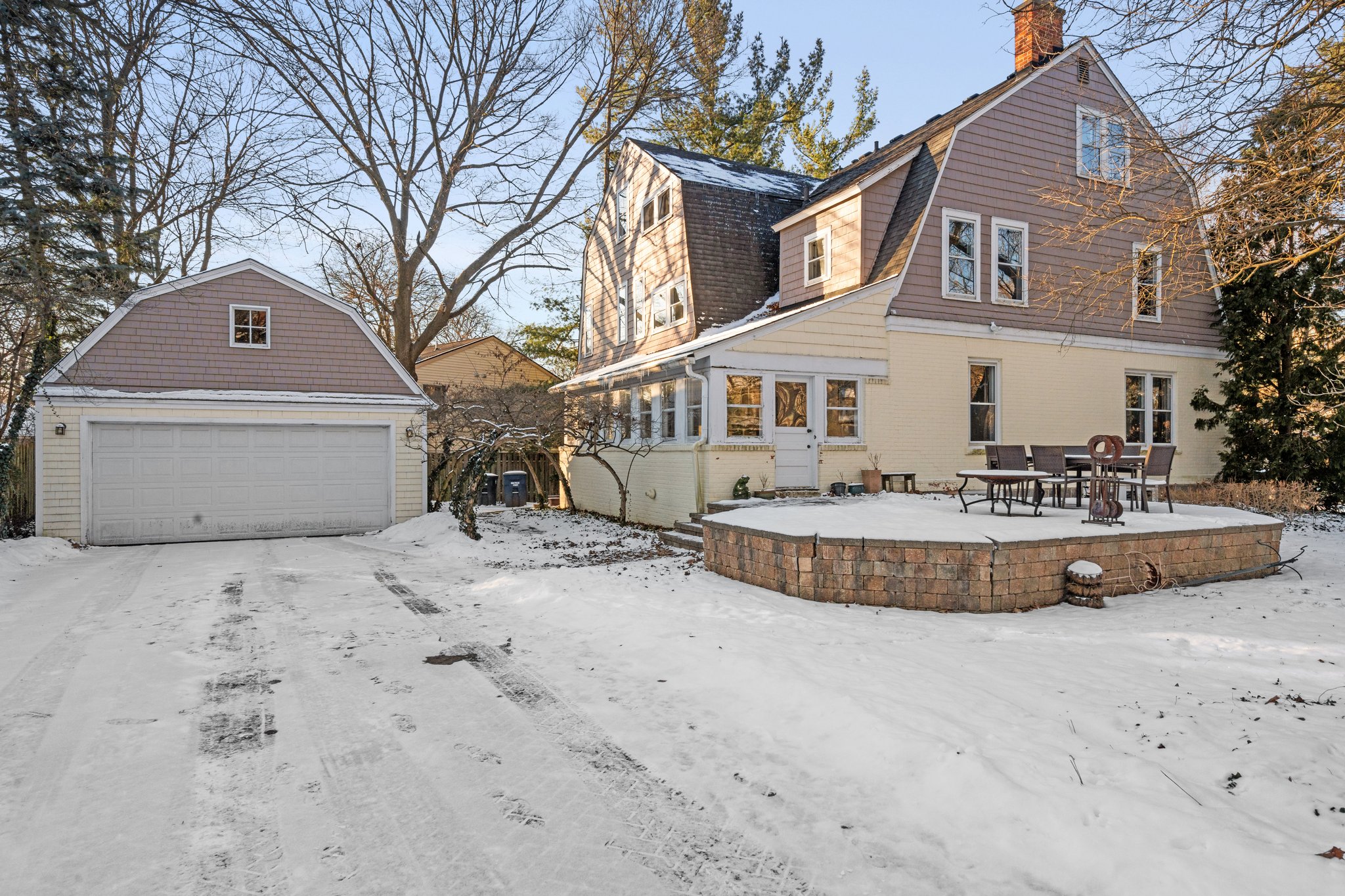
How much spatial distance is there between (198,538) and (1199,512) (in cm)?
1611

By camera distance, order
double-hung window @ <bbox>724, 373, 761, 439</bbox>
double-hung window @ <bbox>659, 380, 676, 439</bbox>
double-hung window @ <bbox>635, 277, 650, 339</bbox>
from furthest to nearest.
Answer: double-hung window @ <bbox>635, 277, 650, 339</bbox> < double-hung window @ <bbox>659, 380, 676, 439</bbox> < double-hung window @ <bbox>724, 373, 761, 439</bbox>

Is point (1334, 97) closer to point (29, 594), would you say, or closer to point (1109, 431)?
point (1109, 431)

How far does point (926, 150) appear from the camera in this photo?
14.5 meters

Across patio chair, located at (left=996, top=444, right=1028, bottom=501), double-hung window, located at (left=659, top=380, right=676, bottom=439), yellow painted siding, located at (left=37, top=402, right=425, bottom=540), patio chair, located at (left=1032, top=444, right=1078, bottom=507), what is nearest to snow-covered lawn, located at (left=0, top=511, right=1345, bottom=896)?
patio chair, located at (left=996, top=444, right=1028, bottom=501)

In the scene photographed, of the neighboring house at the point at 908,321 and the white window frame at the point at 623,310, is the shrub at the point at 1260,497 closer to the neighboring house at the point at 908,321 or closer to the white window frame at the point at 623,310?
the neighboring house at the point at 908,321

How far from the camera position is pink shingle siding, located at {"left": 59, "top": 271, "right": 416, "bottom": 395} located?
43.1 ft

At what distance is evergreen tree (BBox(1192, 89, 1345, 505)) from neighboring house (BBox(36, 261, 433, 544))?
58.0ft

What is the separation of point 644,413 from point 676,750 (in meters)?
11.4

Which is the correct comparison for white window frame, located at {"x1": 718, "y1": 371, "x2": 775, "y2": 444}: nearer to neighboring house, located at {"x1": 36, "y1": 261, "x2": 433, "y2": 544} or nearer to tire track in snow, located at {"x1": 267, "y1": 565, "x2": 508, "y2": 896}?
neighboring house, located at {"x1": 36, "y1": 261, "x2": 433, "y2": 544}

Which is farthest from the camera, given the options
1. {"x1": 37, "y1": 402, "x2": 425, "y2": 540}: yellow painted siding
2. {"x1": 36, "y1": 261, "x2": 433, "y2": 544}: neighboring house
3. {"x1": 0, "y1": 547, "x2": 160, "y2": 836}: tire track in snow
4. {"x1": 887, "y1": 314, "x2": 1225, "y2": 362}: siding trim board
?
{"x1": 887, "y1": 314, "x2": 1225, "y2": 362}: siding trim board

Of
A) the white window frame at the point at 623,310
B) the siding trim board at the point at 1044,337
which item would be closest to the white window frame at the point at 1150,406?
the siding trim board at the point at 1044,337

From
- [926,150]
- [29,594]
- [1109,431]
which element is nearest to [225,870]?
[29,594]

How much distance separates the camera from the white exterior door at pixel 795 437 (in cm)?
1277

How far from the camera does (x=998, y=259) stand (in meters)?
14.6
